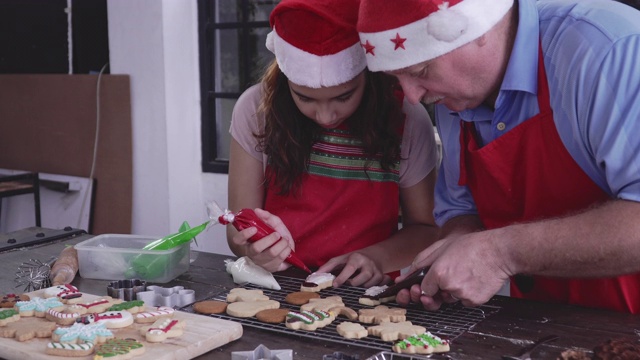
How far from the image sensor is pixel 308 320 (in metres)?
1.66

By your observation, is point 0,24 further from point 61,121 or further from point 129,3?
point 129,3

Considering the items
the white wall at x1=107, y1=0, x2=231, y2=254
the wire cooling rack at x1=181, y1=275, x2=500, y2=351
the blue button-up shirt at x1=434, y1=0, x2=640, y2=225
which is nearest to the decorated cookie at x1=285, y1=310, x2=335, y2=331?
the wire cooling rack at x1=181, y1=275, x2=500, y2=351

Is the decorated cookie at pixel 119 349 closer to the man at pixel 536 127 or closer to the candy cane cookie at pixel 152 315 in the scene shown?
the candy cane cookie at pixel 152 315

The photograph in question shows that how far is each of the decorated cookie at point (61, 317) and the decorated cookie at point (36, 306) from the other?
0.02m

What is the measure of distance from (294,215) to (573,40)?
3.65 ft

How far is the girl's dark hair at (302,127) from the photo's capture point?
229cm

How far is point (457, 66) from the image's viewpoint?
1756 millimetres

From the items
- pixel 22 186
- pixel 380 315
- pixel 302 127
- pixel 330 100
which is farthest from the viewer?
pixel 22 186

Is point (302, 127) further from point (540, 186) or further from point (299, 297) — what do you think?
point (540, 186)

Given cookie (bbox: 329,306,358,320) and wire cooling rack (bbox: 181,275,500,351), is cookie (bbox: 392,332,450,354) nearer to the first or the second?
wire cooling rack (bbox: 181,275,500,351)

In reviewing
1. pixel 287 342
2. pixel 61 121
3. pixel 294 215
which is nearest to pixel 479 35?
pixel 287 342

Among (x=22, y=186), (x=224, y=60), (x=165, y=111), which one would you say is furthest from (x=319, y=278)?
(x=22, y=186)

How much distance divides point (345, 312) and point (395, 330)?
180 millimetres

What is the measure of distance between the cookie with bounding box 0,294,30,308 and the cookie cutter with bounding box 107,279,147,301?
8.1 inches
